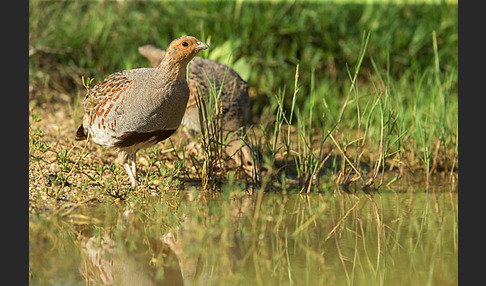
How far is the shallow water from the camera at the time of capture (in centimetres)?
325

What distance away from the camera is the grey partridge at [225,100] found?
5.67m

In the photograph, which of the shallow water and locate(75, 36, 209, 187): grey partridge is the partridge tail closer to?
locate(75, 36, 209, 187): grey partridge

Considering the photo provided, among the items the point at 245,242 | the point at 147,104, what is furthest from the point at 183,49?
the point at 245,242

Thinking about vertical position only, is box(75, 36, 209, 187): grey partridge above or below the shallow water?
above

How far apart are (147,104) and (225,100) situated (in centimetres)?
157

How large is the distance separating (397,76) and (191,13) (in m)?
2.73

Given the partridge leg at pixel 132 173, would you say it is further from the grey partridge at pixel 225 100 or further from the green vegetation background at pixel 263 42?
the green vegetation background at pixel 263 42

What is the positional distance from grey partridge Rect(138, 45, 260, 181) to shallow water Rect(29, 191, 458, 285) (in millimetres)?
862

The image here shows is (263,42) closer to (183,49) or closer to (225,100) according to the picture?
(225,100)

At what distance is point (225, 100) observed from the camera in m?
6.08

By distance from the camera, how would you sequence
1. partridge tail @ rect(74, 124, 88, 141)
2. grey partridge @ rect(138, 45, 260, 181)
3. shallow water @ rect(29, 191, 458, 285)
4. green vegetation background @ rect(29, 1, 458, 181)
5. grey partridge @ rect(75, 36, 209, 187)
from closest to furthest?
shallow water @ rect(29, 191, 458, 285) → grey partridge @ rect(75, 36, 209, 187) → partridge tail @ rect(74, 124, 88, 141) → grey partridge @ rect(138, 45, 260, 181) → green vegetation background @ rect(29, 1, 458, 181)

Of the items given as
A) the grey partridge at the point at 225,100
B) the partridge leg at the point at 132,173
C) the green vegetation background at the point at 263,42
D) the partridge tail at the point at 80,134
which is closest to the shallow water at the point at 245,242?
the partridge leg at the point at 132,173

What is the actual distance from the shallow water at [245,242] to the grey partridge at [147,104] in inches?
20.6

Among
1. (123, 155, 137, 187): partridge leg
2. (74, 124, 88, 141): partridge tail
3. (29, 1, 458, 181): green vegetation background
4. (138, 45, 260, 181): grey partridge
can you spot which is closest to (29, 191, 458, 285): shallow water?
(123, 155, 137, 187): partridge leg
